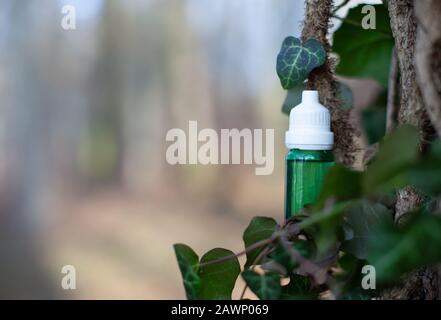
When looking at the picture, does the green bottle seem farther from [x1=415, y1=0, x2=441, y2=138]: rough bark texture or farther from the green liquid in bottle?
[x1=415, y1=0, x2=441, y2=138]: rough bark texture

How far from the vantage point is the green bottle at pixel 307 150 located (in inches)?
22.6

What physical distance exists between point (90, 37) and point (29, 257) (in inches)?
39.9

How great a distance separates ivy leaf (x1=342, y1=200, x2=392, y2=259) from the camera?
51cm

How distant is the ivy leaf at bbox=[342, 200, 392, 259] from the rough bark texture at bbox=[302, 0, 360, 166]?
4.6 inches

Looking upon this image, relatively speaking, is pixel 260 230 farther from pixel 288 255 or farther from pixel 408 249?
pixel 408 249

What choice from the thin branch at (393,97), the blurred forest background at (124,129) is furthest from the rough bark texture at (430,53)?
the blurred forest background at (124,129)

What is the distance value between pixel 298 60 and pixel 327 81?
0.14ft

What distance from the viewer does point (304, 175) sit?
582 millimetres

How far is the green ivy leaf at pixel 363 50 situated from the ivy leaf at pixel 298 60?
0.62ft

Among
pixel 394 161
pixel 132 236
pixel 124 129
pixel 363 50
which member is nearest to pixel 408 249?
pixel 394 161

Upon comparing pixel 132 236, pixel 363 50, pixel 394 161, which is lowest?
pixel 132 236

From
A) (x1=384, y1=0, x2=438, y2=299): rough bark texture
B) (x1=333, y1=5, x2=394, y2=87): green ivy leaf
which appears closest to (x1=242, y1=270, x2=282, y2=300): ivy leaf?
(x1=384, y1=0, x2=438, y2=299): rough bark texture
